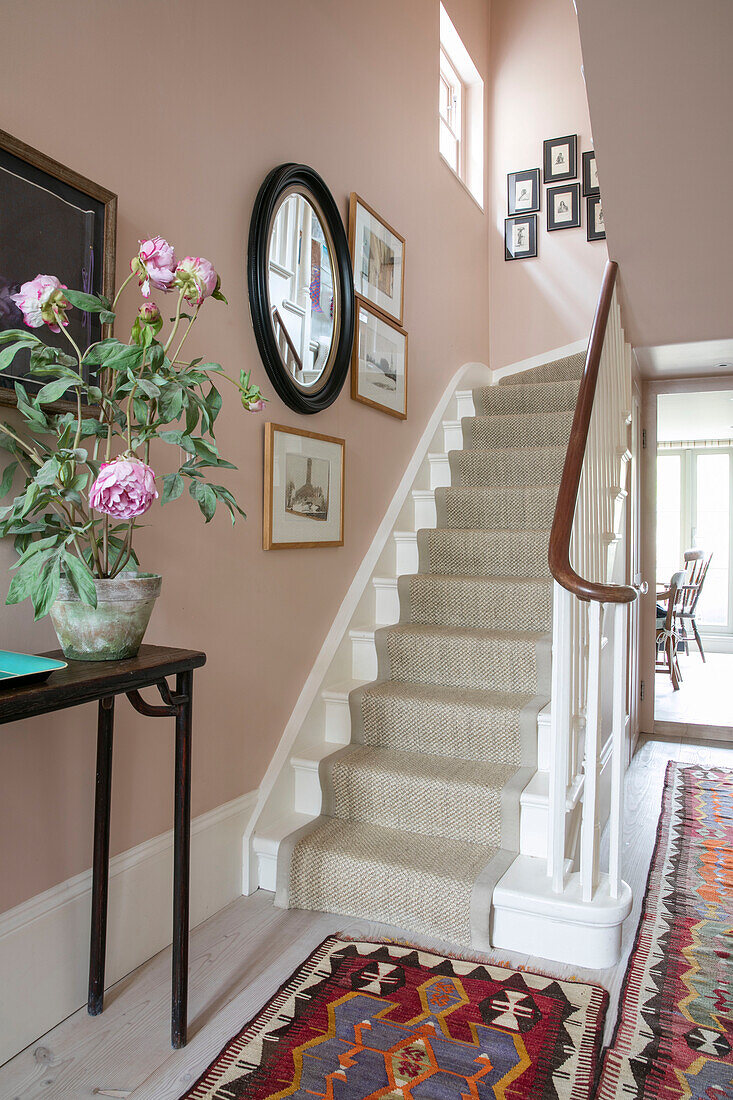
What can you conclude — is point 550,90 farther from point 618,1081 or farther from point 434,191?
point 618,1081

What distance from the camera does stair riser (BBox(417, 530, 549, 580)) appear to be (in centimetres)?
303

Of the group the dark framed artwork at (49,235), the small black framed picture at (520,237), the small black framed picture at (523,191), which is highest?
the small black framed picture at (523,191)

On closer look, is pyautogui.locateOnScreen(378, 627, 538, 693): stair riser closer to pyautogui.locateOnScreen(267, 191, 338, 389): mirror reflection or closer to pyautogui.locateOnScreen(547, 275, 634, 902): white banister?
pyautogui.locateOnScreen(547, 275, 634, 902): white banister

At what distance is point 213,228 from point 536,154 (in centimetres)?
341

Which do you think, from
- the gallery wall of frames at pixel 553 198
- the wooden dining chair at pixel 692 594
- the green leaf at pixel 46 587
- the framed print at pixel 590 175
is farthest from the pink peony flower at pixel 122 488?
the wooden dining chair at pixel 692 594

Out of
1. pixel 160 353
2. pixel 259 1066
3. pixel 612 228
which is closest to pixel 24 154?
pixel 160 353

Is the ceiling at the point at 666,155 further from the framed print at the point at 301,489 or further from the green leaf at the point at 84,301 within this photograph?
the green leaf at the point at 84,301

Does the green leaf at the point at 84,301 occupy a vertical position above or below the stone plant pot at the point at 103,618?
above

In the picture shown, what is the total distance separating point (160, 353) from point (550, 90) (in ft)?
14.6

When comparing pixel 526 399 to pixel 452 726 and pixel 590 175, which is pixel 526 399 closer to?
pixel 590 175

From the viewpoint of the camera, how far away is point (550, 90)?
465 cm

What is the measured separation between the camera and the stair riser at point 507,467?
3.38m

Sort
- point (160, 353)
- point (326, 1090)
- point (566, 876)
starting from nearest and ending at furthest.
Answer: point (160, 353), point (326, 1090), point (566, 876)

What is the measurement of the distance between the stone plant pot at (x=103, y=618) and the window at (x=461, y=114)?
3.70 m
